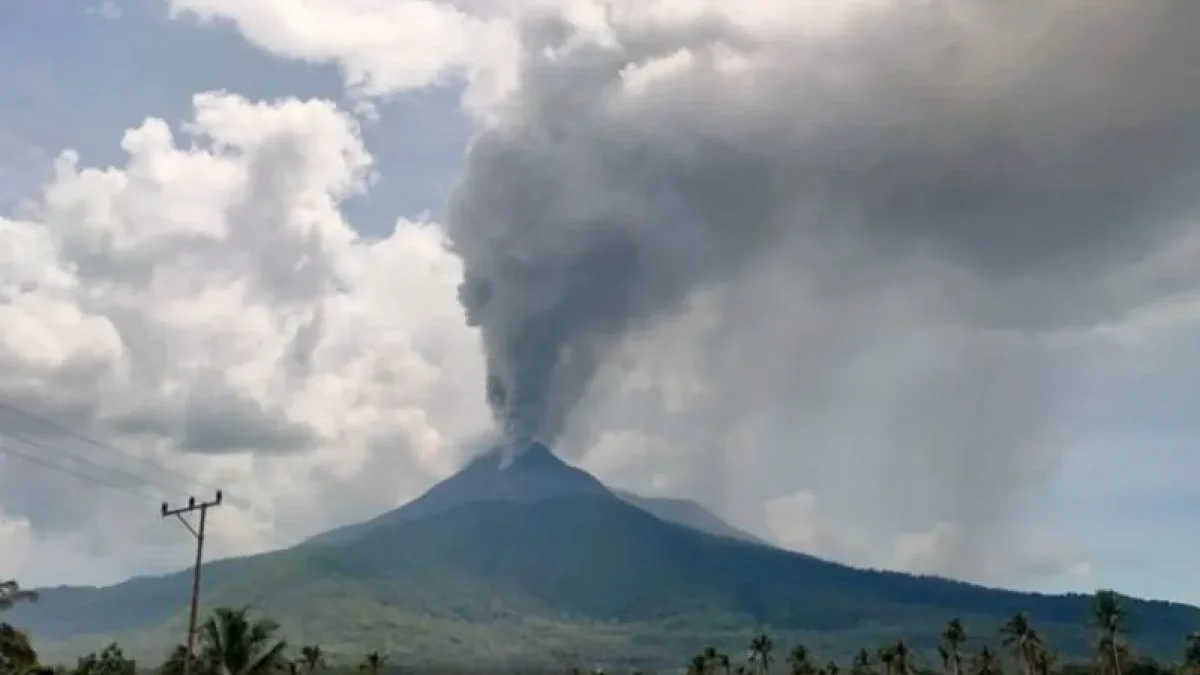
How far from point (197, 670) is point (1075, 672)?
110m

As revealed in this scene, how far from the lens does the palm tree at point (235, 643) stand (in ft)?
149

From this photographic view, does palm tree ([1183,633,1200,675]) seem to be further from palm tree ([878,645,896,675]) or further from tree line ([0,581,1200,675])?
palm tree ([878,645,896,675])

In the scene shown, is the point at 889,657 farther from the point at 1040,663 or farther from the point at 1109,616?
the point at 1109,616

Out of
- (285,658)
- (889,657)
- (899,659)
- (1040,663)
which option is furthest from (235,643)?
(1040,663)

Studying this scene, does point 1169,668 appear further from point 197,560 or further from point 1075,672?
point 197,560

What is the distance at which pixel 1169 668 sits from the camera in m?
125

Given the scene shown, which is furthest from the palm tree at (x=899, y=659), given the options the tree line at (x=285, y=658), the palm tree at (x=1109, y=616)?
the palm tree at (x=1109, y=616)

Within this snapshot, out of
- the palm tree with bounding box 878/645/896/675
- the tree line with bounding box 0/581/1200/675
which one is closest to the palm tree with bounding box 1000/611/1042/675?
the tree line with bounding box 0/581/1200/675

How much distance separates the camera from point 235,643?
45.7 metres

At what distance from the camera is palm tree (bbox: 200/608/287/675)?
45406mm

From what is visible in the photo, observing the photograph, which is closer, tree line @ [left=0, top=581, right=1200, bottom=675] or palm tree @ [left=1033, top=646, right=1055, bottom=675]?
tree line @ [left=0, top=581, right=1200, bottom=675]

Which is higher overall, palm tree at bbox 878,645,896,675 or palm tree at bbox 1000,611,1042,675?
palm tree at bbox 1000,611,1042,675

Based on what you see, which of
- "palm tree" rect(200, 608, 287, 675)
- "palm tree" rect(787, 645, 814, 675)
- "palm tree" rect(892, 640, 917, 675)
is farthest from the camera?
"palm tree" rect(787, 645, 814, 675)

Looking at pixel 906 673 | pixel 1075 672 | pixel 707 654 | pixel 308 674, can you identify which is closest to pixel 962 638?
pixel 906 673
